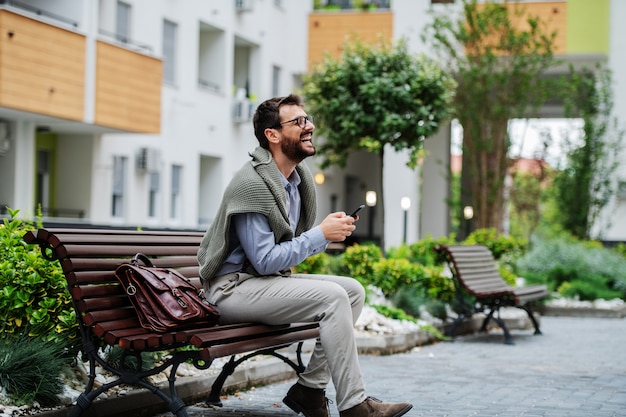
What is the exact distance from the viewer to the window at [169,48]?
27.5m

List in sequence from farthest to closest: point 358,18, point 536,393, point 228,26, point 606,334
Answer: point 358,18
point 228,26
point 606,334
point 536,393

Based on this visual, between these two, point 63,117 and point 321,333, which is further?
point 63,117

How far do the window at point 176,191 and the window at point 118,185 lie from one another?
88.8 inches

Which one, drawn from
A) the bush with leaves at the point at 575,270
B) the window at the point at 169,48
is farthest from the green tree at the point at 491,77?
the window at the point at 169,48

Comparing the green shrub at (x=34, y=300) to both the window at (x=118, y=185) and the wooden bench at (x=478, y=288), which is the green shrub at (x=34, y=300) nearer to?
the wooden bench at (x=478, y=288)

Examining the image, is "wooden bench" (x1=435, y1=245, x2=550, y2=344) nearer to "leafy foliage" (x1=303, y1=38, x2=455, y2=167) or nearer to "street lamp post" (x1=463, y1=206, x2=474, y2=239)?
"leafy foliage" (x1=303, y1=38, x2=455, y2=167)

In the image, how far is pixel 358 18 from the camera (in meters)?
34.2

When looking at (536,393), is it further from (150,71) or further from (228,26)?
(228,26)

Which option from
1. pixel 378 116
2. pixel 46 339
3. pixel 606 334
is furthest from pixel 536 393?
pixel 378 116

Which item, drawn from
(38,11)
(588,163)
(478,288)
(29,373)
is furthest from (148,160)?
(29,373)

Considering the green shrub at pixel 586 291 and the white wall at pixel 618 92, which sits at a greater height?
the white wall at pixel 618 92

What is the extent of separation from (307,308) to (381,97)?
621 inches

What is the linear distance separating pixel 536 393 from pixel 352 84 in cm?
1416

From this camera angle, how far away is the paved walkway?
294 inches
